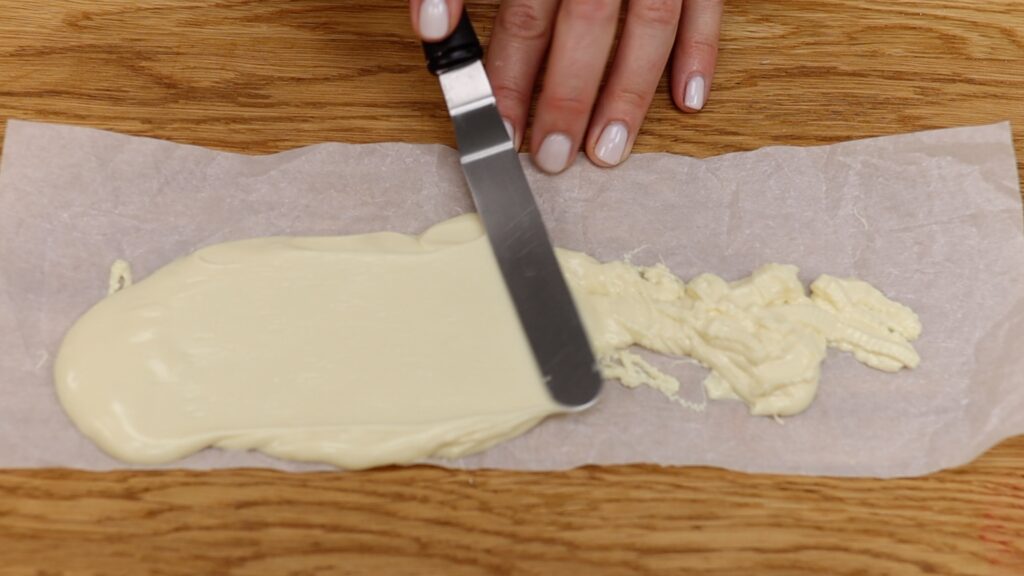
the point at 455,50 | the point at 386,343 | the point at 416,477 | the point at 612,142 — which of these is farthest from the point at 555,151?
the point at 416,477

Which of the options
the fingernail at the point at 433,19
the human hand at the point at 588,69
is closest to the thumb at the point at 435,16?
the fingernail at the point at 433,19

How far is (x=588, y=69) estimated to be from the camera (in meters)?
1.31

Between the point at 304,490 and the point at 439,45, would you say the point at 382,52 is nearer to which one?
the point at 439,45

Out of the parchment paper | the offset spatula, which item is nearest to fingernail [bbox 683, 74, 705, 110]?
the parchment paper

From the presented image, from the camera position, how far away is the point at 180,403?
112 cm

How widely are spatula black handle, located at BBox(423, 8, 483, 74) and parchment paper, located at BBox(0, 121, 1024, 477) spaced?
6.5 inches

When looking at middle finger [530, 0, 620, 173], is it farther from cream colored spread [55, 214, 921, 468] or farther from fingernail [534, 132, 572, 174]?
cream colored spread [55, 214, 921, 468]

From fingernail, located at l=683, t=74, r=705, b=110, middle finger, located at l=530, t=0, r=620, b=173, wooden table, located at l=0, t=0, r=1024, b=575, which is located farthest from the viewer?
fingernail, located at l=683, t=74, r=705, b=110

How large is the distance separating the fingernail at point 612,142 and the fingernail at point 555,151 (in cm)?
5

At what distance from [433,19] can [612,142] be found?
0.33 meters

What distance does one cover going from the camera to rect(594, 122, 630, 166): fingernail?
1.35 meters

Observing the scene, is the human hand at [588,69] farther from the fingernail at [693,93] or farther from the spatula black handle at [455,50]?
the spatula black handle at [455,50]

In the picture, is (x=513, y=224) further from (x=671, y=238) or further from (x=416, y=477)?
(x=416, y=477)

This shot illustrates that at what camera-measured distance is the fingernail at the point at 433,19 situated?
1.18 m
